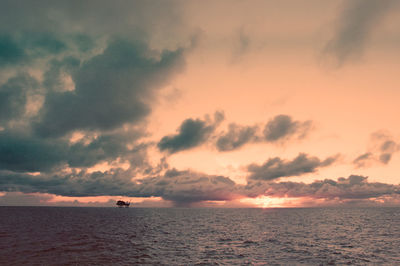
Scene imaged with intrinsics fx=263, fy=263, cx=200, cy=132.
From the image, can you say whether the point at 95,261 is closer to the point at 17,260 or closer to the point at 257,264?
the point at 17,260

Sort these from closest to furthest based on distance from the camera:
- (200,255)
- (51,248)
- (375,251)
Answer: (200,255), (51,248), (375,251)

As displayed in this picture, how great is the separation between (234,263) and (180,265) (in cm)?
752

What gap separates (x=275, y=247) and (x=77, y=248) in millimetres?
34758

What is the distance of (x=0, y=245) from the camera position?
45062 mm

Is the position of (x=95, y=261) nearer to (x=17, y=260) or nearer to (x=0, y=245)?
(x=17, y=260)

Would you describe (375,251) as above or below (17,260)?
below

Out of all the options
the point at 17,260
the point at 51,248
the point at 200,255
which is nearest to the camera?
the point at 17,260

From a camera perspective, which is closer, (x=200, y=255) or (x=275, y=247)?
(x=200, y=255)

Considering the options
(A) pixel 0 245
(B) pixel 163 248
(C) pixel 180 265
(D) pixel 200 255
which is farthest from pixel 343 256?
(A) pixel 0 245

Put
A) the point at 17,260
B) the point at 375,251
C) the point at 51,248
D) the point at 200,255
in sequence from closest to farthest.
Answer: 1. the point at 17,260
2. the point at 200,255
3. the point at 51,248
4. the point at 375,251

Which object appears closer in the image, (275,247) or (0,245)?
(0,245)

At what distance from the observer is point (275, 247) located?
4847cm

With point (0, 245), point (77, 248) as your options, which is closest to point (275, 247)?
point (77, 248)

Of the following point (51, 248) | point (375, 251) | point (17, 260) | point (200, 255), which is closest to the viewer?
point (17, 260)
